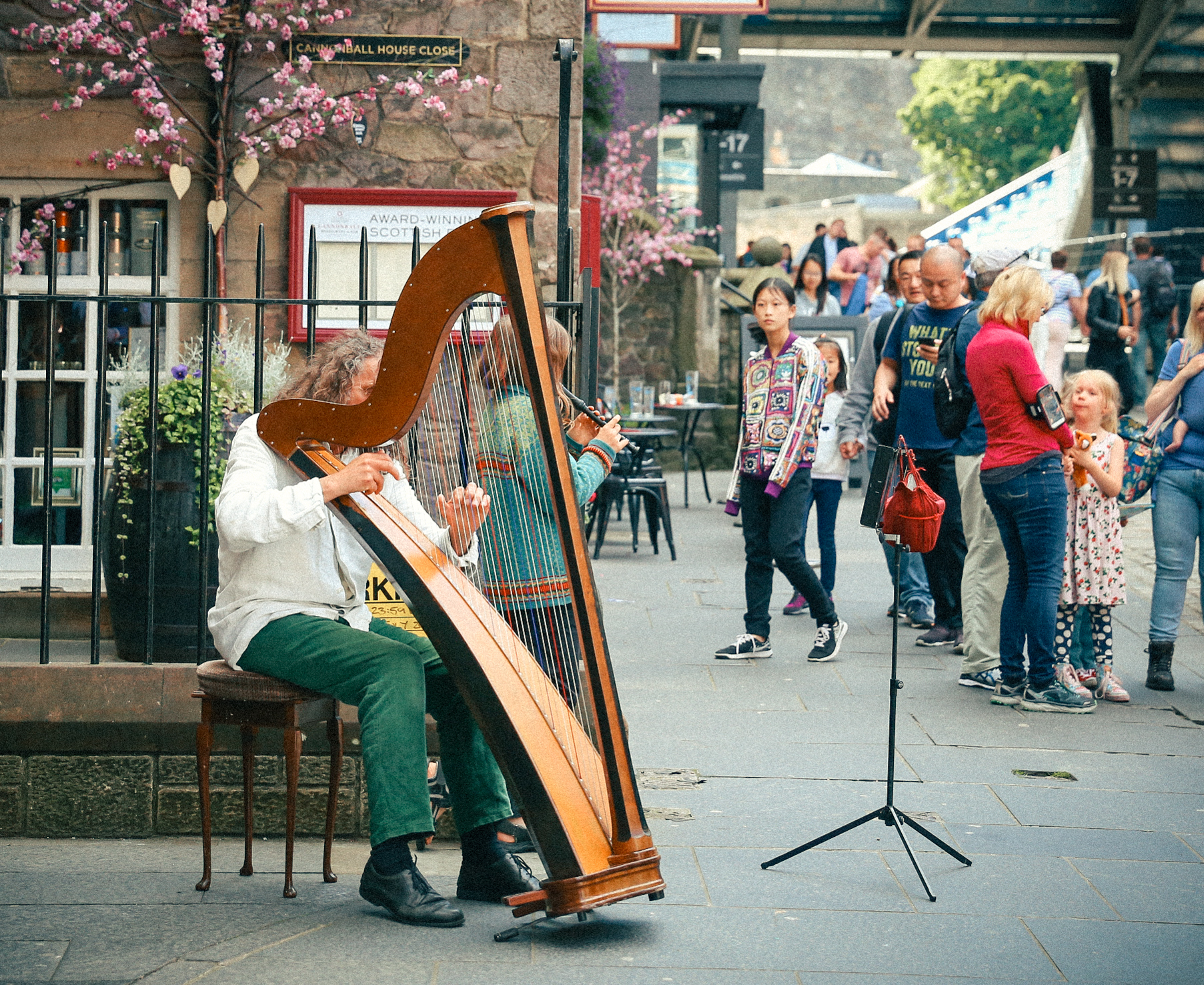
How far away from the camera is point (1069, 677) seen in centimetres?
654

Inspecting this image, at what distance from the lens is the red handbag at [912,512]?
15.5 ft


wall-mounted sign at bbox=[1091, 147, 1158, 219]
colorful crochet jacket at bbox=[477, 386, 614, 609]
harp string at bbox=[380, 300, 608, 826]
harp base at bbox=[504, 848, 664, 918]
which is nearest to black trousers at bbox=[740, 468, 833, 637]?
harp string at bbox=[380, 300, 608, 826]

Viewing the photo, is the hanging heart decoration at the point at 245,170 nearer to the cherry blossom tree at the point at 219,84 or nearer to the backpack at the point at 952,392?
the cherry blossom tree at the point at 219,84

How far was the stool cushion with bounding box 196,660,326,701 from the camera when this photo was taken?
4035 mm

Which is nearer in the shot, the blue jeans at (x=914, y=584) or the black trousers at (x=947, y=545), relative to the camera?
the black trousers at (x=947, y=545)

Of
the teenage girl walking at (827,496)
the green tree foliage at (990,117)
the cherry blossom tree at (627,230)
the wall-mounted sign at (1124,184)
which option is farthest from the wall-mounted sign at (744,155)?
the green tree foliage at (990,117)

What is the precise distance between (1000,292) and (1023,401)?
0.48 m

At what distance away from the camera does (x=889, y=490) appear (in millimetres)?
4777

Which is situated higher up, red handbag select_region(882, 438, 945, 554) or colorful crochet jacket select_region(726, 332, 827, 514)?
colorful crochet jacket select_region(726, 332, 827, 514)

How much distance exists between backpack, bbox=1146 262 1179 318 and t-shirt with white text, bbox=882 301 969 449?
10.2 metres

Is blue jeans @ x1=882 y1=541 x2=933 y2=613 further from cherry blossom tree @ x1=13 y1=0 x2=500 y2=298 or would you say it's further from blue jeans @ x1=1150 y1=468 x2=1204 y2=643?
cherry blossom tree @ x1=13 y1=0 x2=500 y2=298

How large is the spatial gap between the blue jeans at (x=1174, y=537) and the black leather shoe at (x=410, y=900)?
4129mm

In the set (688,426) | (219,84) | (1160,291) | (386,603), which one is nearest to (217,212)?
(219,84)

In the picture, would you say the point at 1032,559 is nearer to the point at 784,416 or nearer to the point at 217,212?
the point at 784,416
